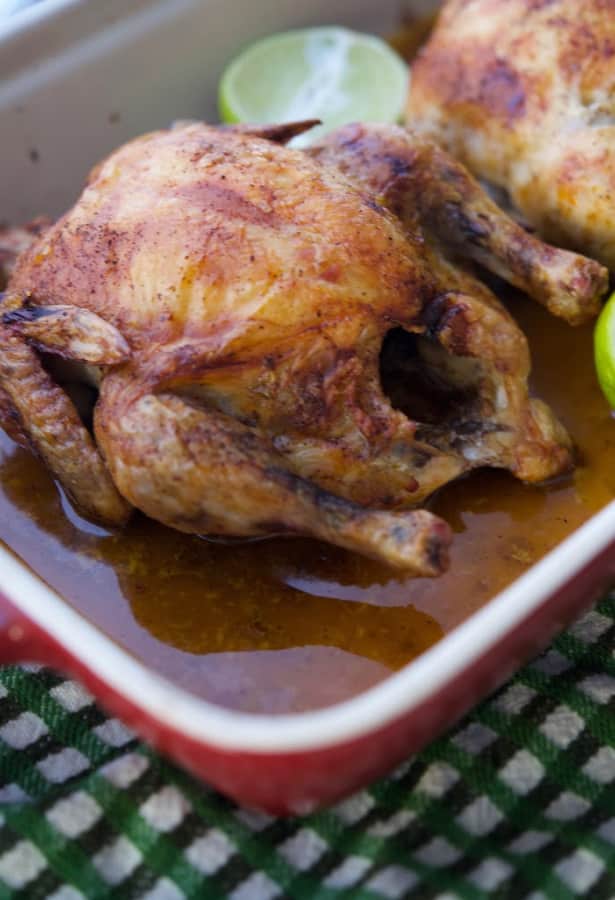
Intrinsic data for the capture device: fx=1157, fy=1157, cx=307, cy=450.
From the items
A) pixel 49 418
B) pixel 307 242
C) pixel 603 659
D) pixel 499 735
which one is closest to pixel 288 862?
pixel 499 735

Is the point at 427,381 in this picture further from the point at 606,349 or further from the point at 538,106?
the point at 538,106

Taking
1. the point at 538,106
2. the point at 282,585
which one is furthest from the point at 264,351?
the point at 538,106

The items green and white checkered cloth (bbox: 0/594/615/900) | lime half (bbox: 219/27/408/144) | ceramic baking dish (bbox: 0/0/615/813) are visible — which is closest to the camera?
ceramic baking dish (bbox: 0/0/615/813)

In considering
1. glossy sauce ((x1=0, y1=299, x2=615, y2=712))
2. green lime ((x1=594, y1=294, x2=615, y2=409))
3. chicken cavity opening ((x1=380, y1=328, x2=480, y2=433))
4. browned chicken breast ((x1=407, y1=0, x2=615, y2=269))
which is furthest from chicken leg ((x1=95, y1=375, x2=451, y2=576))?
browned chicken breast ((x1=407, y1=0, x2=615, y2=269))

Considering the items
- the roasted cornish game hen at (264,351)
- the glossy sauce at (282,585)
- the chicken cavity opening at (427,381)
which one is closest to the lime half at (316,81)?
the roasted cornish game hen at (264,351)

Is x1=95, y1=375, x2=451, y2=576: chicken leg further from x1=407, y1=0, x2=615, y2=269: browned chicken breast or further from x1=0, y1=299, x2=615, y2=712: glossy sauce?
x1=407, y1=0, x2=615, y2=269: browned chicken breast

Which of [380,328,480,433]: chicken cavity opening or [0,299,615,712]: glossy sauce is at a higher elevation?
[380,328,480,433]: chicken cavity opening
